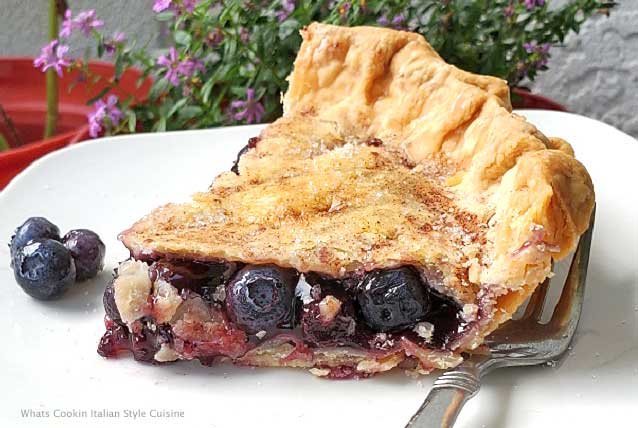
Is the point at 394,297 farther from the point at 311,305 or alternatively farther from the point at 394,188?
the point at 394,188

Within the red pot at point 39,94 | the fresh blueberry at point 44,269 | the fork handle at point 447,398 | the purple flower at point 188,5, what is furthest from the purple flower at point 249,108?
the fork handle at point 447,398

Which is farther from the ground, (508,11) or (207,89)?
(508,11)

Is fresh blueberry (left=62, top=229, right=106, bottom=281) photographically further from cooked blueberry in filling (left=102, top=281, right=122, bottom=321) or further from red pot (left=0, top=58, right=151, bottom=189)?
red pot (left=0, top=58, right=151, bottom=189)

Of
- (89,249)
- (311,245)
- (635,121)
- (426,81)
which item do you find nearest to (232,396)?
(311,245)

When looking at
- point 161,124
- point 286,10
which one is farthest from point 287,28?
point 161,124

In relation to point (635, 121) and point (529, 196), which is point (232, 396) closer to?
point (529, 196)

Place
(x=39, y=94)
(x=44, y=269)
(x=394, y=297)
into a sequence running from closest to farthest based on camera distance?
(x=394, y=297) → (x=44, y=269) → (x=39, y=94)

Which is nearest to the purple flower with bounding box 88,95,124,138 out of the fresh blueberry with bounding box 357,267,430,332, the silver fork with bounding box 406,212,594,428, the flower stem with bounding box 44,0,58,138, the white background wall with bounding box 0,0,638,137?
the flower stem with bounding box 44,0,58,138
